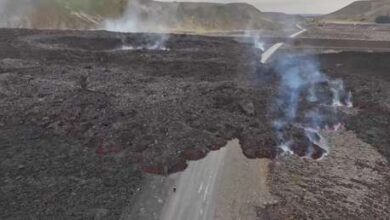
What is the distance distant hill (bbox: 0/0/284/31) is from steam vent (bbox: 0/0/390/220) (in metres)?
37.8

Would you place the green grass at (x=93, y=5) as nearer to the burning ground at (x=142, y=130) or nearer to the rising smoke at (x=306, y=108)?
the burning ground at (x=142, y=130)

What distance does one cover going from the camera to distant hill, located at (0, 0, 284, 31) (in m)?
76.7

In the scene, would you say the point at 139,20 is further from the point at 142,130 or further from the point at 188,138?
the point at 188,138

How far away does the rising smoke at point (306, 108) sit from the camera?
21109 mm

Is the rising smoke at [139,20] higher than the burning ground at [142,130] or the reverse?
higher

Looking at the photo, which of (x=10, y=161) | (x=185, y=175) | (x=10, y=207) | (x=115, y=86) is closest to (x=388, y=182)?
(x=185, y=175)

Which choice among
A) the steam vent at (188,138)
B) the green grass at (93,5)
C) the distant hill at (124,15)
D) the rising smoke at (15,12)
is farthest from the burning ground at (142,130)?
the green grass at (93,5)

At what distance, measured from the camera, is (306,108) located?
26.8m

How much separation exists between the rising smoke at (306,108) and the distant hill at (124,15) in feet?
173

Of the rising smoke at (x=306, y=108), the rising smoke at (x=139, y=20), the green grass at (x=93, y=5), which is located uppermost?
the green grass at (x=93, y=5)

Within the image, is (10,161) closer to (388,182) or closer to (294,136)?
(294,136)

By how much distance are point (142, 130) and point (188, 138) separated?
2342mm

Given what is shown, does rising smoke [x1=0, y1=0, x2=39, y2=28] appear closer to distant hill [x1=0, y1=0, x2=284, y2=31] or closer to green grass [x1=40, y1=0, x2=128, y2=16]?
distant hill [x1=0, y1=0, x2=284, y2=31]

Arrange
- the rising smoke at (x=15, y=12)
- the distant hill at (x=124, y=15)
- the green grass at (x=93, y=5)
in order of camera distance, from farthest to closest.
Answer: the green grass at (x=93, y=5)
the distant hill at (x=124, y=15)
the rising smoke at (x=15, y=12)
